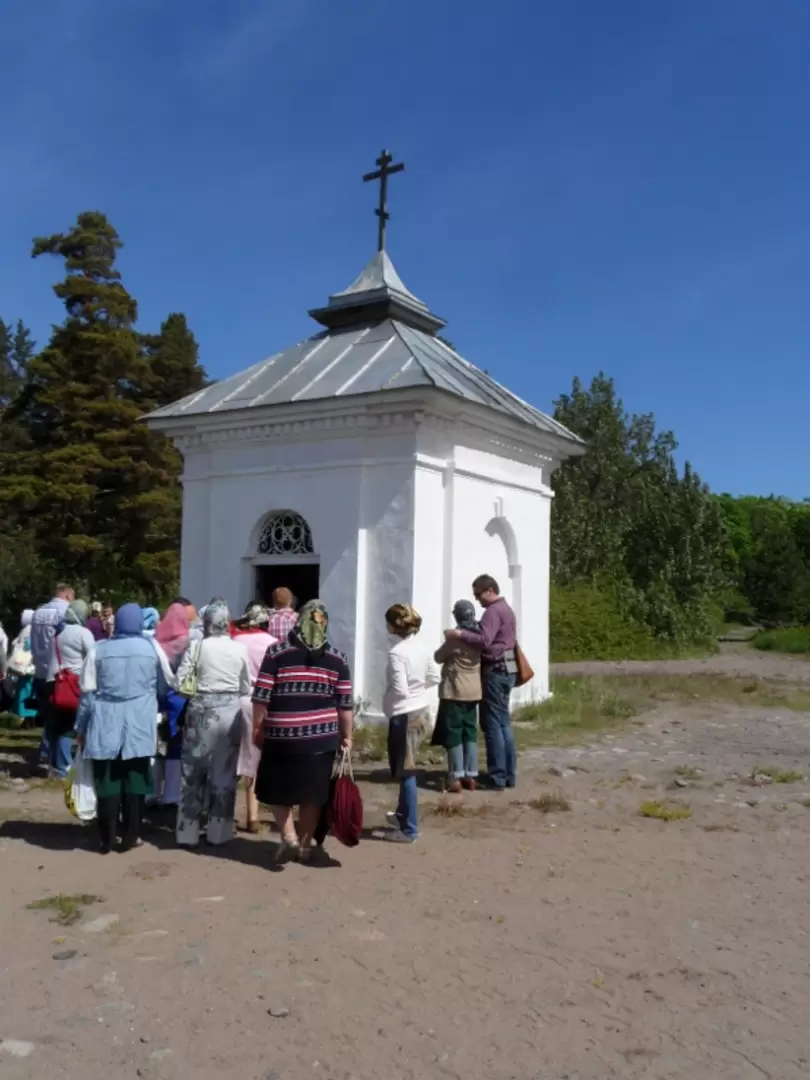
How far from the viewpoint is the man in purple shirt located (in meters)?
8.61

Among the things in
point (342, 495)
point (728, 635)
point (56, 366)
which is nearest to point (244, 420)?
point (342, 495)

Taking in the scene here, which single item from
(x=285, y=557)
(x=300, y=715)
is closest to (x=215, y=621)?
(x=300, y=715)

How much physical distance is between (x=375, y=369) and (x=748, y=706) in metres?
8.47

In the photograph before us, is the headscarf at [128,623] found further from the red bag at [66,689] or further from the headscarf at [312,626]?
the red bag at [66,689]

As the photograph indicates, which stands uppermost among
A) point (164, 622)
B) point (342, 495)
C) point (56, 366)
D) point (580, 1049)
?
point (56, 366)

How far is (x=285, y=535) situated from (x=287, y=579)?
0.82 m

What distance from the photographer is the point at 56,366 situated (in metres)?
27.3

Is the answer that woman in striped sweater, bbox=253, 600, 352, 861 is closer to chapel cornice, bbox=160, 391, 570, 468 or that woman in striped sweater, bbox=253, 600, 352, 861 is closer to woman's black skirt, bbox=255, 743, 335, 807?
woman's black skirt, bbox=255, 743, 335, 807

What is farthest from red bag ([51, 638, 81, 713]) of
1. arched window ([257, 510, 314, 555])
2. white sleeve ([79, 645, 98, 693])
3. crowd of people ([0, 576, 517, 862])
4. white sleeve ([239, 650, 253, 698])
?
arched window ([257, 510, 314, 555])

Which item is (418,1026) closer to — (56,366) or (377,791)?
(377,791)

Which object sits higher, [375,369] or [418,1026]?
[375,369]

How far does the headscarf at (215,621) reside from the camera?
6.78m

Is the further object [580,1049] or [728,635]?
[728,635]

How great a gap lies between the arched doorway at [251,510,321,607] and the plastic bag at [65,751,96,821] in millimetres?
5153
